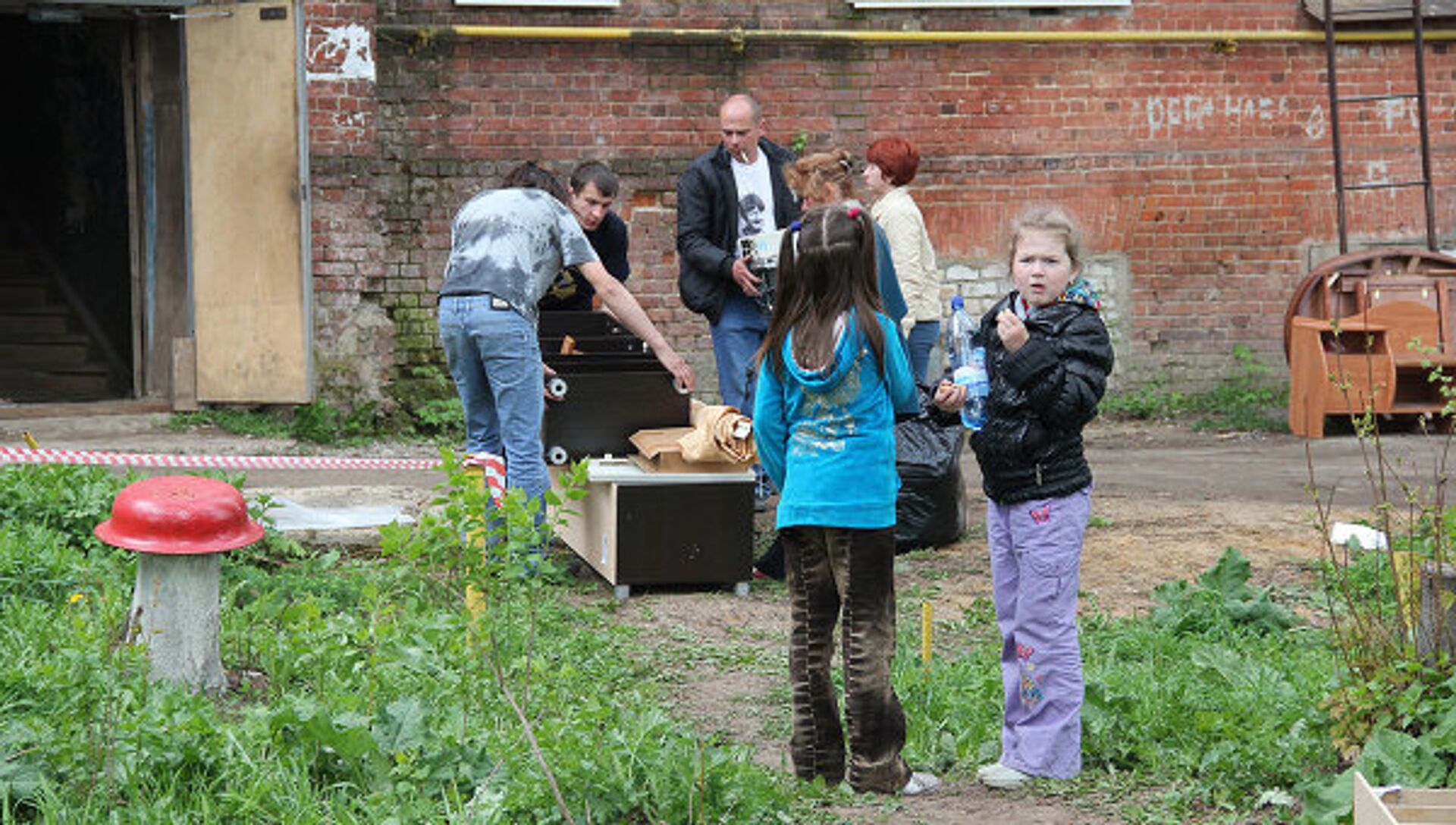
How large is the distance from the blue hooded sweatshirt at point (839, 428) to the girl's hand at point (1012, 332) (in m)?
0.28

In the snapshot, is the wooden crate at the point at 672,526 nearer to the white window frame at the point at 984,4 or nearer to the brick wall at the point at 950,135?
the brick wall at the point at 950,135

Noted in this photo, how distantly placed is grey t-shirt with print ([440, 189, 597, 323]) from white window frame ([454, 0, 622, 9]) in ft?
18.1

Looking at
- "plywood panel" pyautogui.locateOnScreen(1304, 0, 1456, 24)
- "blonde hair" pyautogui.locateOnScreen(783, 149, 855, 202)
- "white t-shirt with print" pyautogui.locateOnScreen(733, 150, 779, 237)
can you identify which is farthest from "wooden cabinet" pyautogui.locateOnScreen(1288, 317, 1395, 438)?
"blonde hair" pyautogui.locateOnScreen(783, 149, 855, 202)

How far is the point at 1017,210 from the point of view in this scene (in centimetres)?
1444

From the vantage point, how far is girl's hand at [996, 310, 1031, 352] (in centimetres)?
529

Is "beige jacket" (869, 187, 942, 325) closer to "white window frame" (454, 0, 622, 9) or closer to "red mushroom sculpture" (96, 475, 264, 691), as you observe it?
"red mushroom sculpture" (96, 475, 264, 691)

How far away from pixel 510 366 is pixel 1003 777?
312 cm

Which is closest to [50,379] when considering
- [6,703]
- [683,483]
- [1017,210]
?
[1017,210]

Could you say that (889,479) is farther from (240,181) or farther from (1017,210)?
(1017,210)

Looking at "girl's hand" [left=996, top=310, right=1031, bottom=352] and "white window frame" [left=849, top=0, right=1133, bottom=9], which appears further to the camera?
"white window frame" [left=849, top=0, right=1133, bottom=9]

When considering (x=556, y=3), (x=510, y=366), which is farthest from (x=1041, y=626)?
(x=556, y=3)

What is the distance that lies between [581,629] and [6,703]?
2.38 meters

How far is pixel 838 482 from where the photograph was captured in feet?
Result: 17.2

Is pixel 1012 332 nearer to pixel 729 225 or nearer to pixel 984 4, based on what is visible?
pixel 729 225
